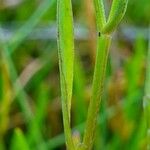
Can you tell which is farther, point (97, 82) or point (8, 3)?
point (8, 3)

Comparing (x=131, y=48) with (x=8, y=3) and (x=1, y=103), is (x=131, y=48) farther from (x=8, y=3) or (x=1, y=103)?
(x=1, y=103)

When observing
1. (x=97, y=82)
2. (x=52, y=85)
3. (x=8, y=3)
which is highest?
(x=97, y=82)

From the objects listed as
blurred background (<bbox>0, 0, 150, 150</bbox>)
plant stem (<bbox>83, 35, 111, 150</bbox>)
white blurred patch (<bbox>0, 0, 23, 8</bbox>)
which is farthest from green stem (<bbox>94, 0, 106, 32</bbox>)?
white blurred patch (<bbox>0, 0, 23, 8</bbox>)

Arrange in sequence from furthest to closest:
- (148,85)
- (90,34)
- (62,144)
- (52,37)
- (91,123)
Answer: (52,37)
(90,34)
(62,144)
(148,85)
(91,123)

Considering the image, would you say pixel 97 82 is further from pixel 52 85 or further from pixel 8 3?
pixel 8 3

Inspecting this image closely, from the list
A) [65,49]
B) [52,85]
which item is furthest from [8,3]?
[65,49]

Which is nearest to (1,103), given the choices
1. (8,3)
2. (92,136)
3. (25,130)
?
(25,130)

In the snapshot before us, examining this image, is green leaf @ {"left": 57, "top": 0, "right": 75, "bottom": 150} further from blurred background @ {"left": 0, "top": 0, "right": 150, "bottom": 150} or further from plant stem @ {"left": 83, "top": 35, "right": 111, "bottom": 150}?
blurred background @ {"left": 0, "top": 0, "right": 150, "bottom": 150}

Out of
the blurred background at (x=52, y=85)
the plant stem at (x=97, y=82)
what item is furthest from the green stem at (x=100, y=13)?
the blurred background at (x=52, y=85)
